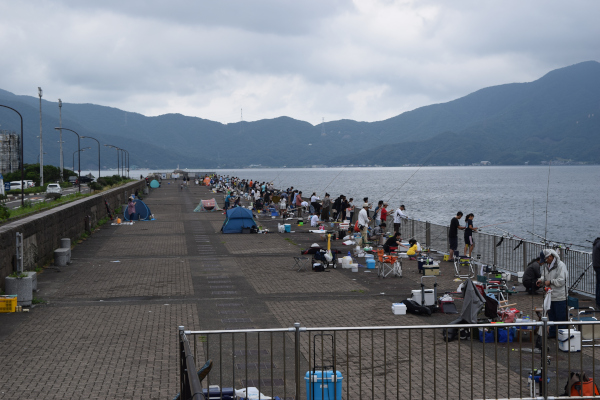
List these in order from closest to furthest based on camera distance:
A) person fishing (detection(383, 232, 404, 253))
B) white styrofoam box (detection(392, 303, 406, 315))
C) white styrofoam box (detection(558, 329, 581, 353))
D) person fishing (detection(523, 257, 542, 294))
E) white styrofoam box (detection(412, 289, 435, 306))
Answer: white styrofoam box (detection(558, 329, 581, 353)), white styrofoam box (detection(392, 303, 406, 315)), white styrofoam box (detection(412, 289, 435, 306)), person fishing (detection(523, 257, 542, 294)), person fishing (detection(383, 232, 404, 253))

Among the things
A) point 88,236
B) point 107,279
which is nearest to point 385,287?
point 107,279

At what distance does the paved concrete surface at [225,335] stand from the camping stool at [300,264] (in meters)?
0.31

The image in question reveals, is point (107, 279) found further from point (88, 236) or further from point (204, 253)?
point (88, 236)

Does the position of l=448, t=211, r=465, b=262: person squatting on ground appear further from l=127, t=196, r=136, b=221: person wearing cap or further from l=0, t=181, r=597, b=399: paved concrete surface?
l=127, t=196, r=136, b=221: person wearing cap

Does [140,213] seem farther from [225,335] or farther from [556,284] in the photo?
[556,284]

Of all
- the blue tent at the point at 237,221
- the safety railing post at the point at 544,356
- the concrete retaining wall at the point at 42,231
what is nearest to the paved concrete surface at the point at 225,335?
the safety railing post at the point at 544,356

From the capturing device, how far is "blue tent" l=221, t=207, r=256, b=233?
30594mm

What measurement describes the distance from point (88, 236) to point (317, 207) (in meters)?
15.5

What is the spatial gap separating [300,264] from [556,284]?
9.92 metres

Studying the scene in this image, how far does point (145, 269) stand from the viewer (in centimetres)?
1919

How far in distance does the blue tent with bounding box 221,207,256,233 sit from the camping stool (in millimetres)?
10970

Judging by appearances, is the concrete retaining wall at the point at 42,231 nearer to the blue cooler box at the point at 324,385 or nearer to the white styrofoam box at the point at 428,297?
the white styrofoam box at the point at 428,297

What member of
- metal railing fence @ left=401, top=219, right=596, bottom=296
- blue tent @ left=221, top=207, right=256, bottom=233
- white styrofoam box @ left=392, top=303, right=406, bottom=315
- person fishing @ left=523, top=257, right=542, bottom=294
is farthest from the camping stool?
blue tent @ left=221, top=207, right=256, bottom=233

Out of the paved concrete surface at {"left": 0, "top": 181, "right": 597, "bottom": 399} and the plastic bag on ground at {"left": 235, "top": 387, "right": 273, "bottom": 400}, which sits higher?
the plastic bag on ground at {"left": 235, "top": 387, "right": 273, "bottom": 400}
